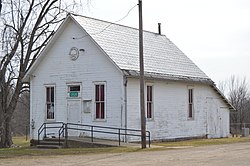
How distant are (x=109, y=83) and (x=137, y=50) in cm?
442

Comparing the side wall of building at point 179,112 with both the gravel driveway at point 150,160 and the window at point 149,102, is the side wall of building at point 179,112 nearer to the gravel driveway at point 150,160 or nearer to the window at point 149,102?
the window at point 149,102

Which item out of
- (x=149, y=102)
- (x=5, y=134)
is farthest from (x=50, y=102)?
(x=5, y=134)

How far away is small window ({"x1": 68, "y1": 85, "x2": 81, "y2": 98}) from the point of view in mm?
33172

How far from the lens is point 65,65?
34.1 meters

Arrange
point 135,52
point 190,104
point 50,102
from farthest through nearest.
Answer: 1. point 190,104
2. point 50,102
3. point 135,52

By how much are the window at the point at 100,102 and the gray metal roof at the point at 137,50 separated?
85.1 inches

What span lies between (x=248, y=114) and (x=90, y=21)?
141ft

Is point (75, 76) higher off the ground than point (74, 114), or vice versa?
point (75, 76)

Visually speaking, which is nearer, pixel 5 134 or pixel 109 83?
pixel 109 83

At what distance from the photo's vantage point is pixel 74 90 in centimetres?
3359

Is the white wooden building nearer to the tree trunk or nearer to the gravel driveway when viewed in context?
the tree trunk

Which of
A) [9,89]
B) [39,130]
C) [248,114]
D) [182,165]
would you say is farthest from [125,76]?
[248,114]

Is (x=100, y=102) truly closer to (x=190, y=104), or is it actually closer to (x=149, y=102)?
(x=149, y=102)

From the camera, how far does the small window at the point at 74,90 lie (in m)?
33.2
